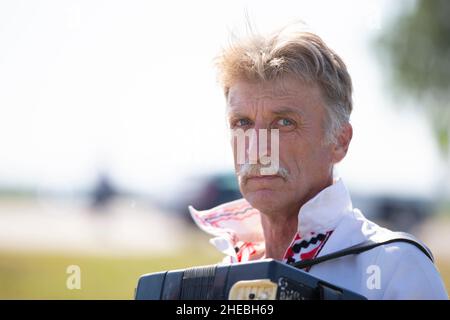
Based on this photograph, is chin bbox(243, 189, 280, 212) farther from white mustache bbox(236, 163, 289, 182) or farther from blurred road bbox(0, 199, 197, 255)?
blurred road bbox(0, 199, 197, 255)

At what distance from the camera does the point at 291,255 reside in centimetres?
313

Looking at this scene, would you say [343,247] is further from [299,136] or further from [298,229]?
[299,136]

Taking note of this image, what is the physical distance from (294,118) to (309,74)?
0.58ft

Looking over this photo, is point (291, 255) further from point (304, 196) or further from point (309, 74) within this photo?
point (309, 74)

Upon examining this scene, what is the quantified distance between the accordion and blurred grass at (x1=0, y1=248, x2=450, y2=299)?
536cm

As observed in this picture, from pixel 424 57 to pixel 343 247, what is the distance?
55.6ft

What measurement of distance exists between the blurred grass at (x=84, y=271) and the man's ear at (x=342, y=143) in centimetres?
501

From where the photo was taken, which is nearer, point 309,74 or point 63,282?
point 309,74

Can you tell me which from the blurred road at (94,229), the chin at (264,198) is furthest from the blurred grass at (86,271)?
the chin at (264,198)

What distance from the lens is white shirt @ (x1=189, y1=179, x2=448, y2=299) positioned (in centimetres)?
283

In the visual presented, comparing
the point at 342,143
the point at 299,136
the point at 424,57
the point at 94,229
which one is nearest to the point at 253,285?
the point at 299,136
